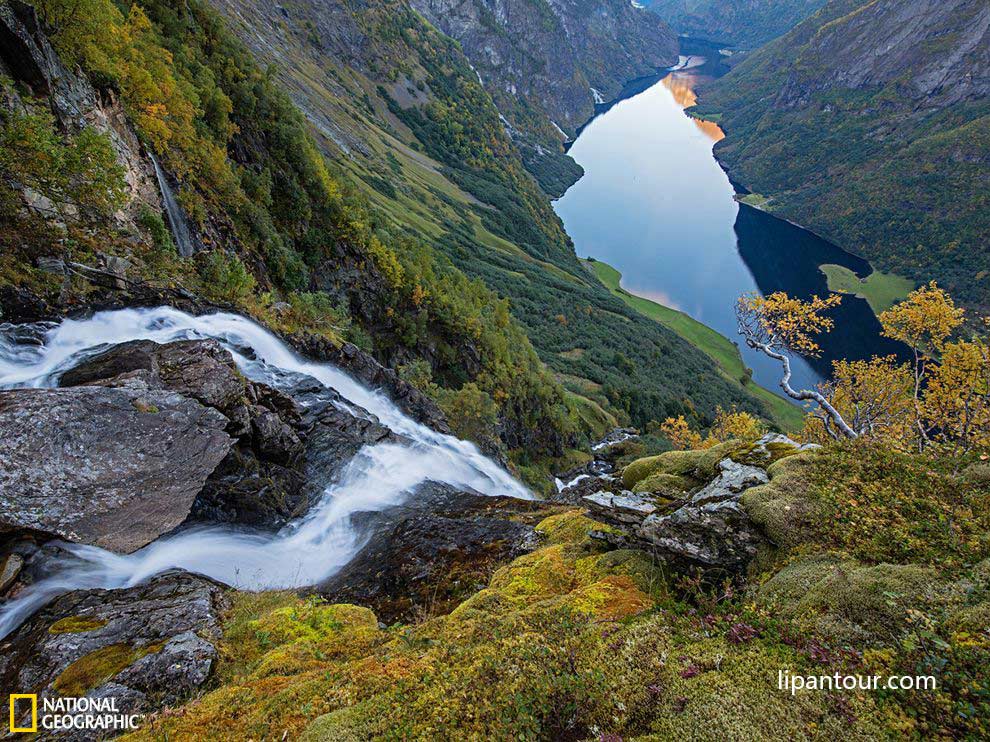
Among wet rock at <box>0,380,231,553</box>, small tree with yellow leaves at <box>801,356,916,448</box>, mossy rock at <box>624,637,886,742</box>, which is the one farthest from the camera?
small tree with yellow leaves at <box>801,356,916,448</box>

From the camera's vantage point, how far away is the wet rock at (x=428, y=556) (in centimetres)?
1290

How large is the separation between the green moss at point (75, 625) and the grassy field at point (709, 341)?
378 ft

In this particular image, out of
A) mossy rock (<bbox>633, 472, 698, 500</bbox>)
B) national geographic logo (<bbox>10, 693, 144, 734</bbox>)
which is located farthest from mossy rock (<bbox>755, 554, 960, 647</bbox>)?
national geographic logo (<bbox>10, 693, 144, 734</bbox>)

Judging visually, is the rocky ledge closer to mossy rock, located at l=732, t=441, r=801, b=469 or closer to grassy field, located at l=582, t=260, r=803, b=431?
mossy rock, located at l=732, t=441, r=801, b=469

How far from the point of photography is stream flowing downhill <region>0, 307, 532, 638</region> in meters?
12.1

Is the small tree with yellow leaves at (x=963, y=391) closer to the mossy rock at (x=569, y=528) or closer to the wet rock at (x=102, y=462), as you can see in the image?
the mossy rock at (x=569, y=528)

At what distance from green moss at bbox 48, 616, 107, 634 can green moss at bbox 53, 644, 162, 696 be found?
0.82 metres

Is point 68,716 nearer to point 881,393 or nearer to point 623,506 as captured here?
point 623,506

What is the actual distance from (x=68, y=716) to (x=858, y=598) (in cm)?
1281

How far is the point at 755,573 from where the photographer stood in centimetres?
886

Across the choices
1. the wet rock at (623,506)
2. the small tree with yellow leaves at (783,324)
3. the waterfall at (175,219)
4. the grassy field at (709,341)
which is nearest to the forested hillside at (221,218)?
the waterfall at (175,219)

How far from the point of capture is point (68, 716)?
7.97m

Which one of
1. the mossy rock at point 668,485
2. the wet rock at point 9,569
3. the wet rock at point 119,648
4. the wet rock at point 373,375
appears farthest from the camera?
the wet rock at point 373,375

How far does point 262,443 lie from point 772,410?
117m
